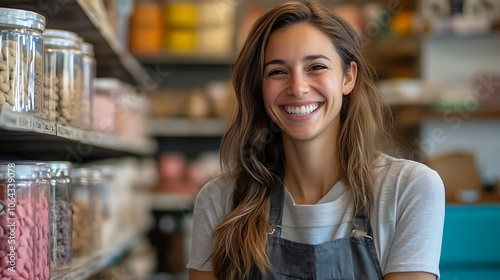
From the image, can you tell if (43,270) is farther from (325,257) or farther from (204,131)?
(204,131)

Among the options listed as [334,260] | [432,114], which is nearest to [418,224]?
[334,260]

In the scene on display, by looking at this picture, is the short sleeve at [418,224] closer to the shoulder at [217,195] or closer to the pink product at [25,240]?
the shoulder at [217,195]

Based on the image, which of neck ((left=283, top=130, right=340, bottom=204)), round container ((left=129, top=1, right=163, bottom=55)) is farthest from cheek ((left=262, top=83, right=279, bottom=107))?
round container ((left=129, top=1, right=163, bottom=55))

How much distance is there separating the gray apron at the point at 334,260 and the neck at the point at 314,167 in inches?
6.8

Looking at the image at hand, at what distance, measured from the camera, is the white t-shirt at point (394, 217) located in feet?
5.31

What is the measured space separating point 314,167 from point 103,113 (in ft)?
3.46

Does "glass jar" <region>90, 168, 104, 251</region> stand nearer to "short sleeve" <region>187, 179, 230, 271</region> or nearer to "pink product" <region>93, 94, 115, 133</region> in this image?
"pink product" <region>93, 94, 115, 133</region>

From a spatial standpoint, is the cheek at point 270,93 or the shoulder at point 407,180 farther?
the cheek at point 270,93

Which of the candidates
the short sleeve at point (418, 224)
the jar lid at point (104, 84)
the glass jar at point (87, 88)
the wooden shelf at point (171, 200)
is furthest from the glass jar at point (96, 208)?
the wooden shelf at point (171, 200)

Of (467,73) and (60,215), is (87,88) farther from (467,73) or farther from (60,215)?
(467,73)

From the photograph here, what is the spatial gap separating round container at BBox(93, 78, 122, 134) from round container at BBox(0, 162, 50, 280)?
923 mm

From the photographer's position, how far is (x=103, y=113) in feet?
8.22

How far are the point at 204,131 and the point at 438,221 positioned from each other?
3.04m

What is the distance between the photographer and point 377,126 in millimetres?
1897
